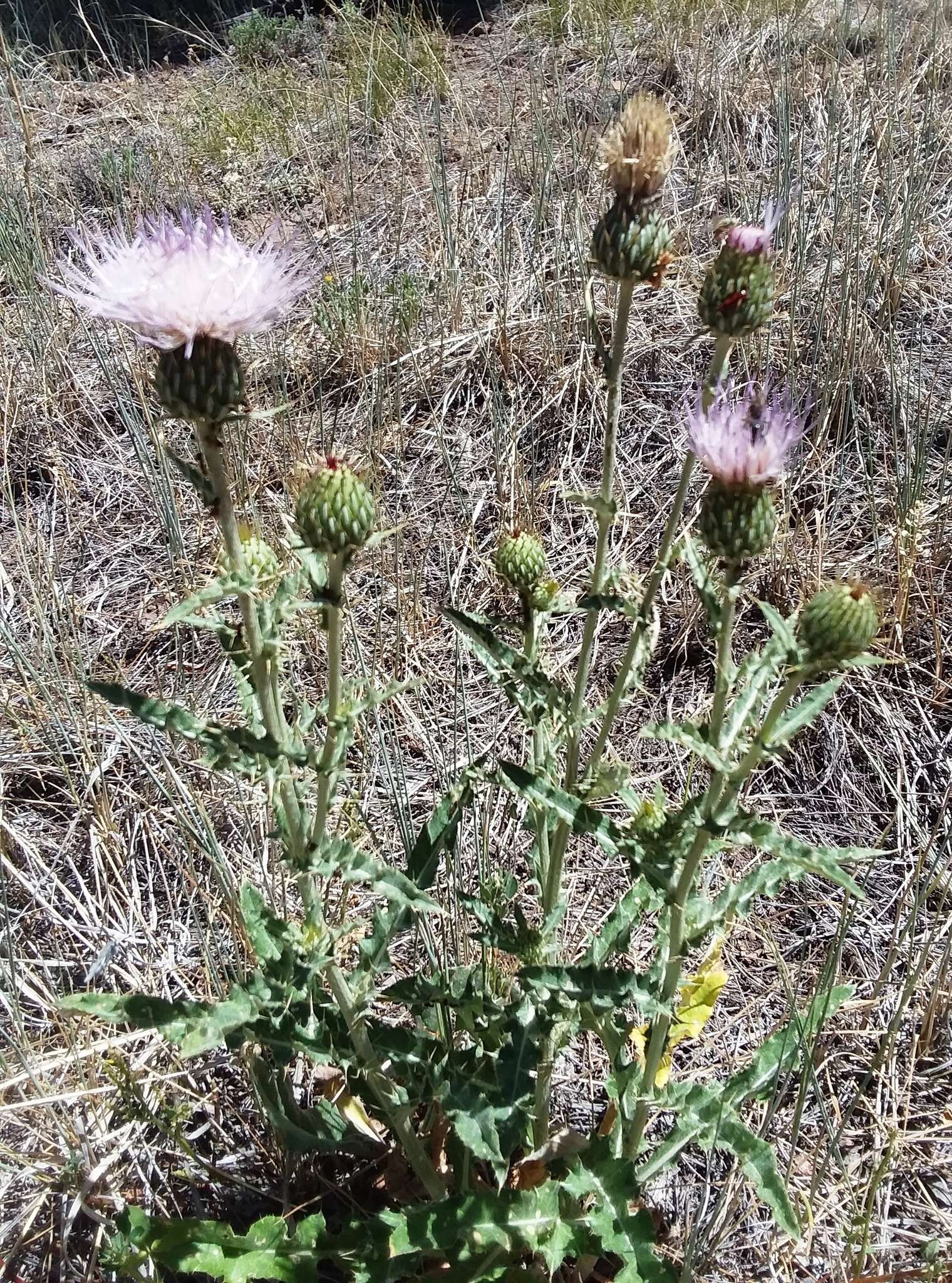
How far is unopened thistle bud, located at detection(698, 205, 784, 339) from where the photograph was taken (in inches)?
76.0

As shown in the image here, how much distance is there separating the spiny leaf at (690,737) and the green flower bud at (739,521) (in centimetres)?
32

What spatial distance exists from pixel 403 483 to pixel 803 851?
300cm

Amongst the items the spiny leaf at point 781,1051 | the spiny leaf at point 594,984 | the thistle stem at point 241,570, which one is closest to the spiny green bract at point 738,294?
the thistle stem at point 241,570

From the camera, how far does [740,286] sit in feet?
6.37

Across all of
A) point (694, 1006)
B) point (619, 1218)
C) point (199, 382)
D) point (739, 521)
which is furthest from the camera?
point (694, 1006)

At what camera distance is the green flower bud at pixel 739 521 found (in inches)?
69.0

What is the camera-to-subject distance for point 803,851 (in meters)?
1.66

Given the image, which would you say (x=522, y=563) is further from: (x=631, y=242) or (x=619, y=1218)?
(x=619, y=1218)

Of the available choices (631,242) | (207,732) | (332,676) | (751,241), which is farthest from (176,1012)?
(751,241)

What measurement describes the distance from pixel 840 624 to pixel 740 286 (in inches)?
29.1

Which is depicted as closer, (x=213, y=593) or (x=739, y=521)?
(x=213, y=593)

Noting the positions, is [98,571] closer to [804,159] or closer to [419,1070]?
[419,1070]

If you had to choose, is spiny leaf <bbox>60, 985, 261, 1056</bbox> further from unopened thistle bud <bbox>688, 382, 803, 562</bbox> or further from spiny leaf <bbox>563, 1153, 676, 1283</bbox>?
unopened thistle bud <bbox>688, 382, 803, 562</bbox>

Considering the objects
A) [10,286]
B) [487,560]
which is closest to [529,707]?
[487,560]
